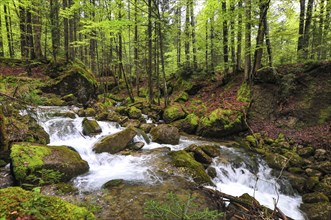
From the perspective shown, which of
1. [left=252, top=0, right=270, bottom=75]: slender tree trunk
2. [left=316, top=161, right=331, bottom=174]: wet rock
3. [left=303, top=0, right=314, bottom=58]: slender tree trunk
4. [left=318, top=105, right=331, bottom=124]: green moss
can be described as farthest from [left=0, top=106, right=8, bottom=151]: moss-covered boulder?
[left=303, top=0, right=314, bottom=58]: slender tree trunk

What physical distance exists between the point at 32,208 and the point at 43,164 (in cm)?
468

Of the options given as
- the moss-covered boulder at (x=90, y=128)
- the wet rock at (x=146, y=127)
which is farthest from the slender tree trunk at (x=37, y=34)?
the wet rock at (x=146, y=127)

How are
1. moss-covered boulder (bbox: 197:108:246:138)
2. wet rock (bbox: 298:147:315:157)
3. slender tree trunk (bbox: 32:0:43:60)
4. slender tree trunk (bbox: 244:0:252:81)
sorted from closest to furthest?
wet rock (bbox: 298:147:315:157)
moss-covered boulder (bbox: 197:108:246:138)
slender tree trunk (bbox: 244:0:252:81)
slender tree trunk (bbox: 32:0:43:60)

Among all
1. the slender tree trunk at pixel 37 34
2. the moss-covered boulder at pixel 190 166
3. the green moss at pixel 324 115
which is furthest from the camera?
the slender tree trunk at pixel 37 34

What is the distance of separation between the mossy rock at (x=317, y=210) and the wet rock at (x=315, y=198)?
0.66 feet

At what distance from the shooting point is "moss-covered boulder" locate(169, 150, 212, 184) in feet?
23.4

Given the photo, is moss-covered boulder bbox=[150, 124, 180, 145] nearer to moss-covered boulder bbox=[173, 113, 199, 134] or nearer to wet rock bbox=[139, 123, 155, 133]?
wet rock bbox=[139, 123, 155, 133]

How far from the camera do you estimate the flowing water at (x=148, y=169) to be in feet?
22.9

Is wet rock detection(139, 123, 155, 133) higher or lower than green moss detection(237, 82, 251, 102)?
lower

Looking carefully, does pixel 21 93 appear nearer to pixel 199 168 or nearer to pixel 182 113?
pixel 199 168

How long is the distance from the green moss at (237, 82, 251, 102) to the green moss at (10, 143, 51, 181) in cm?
1176

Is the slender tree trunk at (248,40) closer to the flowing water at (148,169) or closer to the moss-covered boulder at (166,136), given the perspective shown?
the flowing water at (148,169)

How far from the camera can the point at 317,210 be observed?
6.47m

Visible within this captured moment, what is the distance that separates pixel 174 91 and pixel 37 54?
38.7 ft
